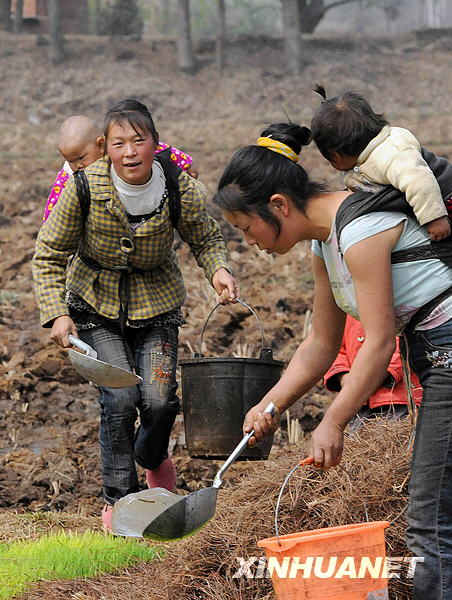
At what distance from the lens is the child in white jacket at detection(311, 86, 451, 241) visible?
2.79 m

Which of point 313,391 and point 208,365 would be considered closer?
point 208,365

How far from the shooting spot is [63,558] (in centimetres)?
389

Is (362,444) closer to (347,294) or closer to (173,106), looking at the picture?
(347,294)

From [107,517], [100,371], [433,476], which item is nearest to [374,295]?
[433,476]

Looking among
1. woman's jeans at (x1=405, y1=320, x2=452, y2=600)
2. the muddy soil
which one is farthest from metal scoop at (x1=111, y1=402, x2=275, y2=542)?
the muddy soil

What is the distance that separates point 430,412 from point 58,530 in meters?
2.36

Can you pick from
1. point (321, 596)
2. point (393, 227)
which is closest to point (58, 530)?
point (321, 596)

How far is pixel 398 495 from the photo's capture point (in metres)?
3.52

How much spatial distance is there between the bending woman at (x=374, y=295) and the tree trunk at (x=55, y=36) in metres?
23.1

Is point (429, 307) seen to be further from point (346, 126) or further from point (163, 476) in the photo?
point (163, 476)

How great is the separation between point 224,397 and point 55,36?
880 inches

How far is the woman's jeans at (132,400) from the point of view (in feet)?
14.3

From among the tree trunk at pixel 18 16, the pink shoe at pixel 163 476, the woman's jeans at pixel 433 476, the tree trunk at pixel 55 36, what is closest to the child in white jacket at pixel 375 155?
the woman's jeans at pixel 433 476

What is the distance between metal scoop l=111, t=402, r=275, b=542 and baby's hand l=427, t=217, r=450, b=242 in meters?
0.80
